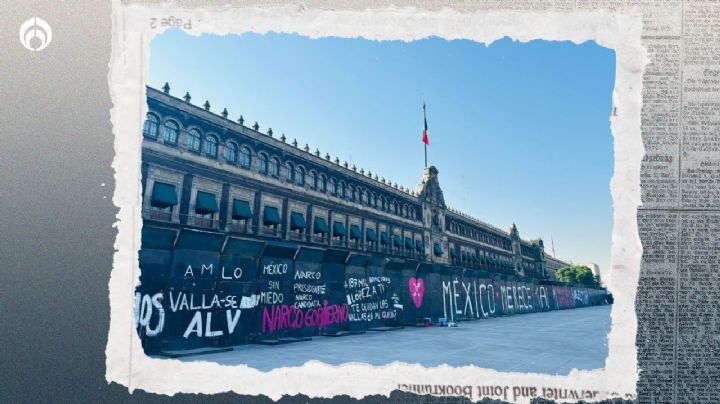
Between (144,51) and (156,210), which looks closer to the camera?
(144,51)

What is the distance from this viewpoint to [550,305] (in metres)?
13.5

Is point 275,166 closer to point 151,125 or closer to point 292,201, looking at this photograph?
point 292,201

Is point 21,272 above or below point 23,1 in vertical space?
below

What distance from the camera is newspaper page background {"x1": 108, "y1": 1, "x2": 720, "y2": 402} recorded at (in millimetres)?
5340

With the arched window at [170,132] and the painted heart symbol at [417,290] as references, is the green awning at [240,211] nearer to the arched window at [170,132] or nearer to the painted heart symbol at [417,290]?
the arched window at [170,132]

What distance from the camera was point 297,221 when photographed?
11031 mm

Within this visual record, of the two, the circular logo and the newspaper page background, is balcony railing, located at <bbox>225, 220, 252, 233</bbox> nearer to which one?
the circular logo

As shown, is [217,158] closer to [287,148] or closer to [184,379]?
[287,148]

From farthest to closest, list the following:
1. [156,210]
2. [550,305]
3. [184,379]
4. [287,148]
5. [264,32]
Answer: [550,305] < [287,148] < [156,210] < [264,32] < [184,379]

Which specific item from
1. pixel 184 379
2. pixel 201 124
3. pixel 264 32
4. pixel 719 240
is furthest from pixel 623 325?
pixel 201 124

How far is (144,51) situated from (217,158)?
490 cm

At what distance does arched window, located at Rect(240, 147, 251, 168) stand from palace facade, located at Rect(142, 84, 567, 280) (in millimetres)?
29

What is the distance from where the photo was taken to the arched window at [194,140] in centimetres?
994

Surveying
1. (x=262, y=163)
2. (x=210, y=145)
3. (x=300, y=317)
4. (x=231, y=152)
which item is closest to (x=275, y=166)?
(x=262, y=163)
